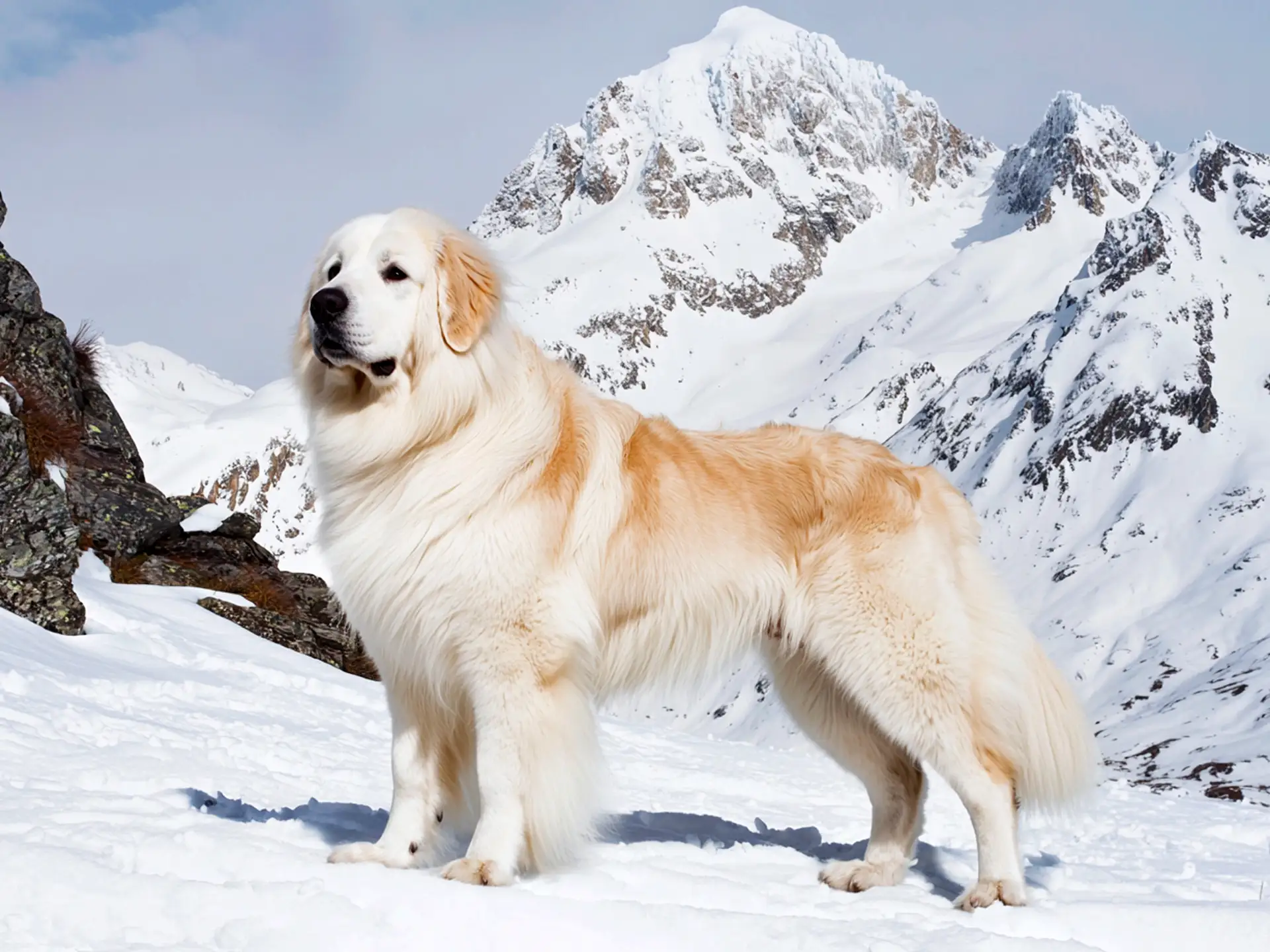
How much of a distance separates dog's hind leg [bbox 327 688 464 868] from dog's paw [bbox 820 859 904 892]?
5.18 feet

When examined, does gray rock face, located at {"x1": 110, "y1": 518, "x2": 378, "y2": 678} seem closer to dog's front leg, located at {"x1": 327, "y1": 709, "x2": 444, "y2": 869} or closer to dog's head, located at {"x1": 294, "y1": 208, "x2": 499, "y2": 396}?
dog's front leg, located at {"x1": 327, "y1": 709, "x2": 444, "y2": 869}

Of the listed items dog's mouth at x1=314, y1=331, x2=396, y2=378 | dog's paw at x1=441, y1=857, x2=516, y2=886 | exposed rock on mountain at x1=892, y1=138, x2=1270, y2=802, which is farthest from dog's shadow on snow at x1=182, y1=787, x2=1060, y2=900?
exposed rock on mountain at x1=892, y1=138, x2=1270, y2=802

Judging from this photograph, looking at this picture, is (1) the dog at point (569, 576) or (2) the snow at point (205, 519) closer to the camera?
(1) the dog at point (569, 576)

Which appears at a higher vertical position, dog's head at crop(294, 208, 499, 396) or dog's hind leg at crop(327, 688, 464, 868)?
dog's head at crop(294, 208, 499, 396)

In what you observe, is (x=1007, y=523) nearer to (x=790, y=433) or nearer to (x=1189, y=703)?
(x=1189, y=703)

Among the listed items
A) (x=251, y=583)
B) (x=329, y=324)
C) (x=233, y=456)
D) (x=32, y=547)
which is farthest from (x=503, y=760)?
(x=233, y=456)

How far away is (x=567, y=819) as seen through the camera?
14.1 feet

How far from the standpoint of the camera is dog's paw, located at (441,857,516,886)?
401 cm

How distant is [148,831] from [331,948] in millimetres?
1245

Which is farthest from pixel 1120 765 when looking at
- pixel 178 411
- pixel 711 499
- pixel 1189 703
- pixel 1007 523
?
pixel 178 411

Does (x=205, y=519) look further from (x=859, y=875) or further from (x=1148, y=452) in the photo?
(x=1148, y=452)

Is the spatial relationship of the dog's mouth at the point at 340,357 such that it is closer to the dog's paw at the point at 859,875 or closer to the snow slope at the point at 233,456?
the dog's paw at the point at 859,875

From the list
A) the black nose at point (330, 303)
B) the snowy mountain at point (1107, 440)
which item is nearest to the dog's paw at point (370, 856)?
the black nose at point (330, 303)

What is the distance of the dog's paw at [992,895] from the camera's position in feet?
14.4
